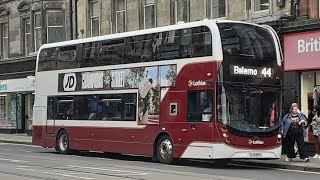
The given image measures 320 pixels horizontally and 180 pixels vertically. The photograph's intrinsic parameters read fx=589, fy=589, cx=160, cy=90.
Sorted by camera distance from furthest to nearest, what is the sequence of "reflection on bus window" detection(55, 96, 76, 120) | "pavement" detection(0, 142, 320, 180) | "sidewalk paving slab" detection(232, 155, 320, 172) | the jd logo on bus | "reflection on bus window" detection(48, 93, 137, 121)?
"reflection on bus window" detection(55, 96, 76, 120) → the jd logo on bus → "reflection on bus window" detection(48, 93, 137, 121) → "sidewalk paving slab" detection(232, 155, 320, 172) → "pavement" detection(0, 142, 320, 180)

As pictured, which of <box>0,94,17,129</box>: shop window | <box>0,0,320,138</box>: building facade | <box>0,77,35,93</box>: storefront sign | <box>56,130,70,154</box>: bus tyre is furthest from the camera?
<box>0,94,17,129</box>: shop window

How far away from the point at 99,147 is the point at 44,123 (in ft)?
12.8

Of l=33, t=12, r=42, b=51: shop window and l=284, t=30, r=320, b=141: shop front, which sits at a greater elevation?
l=33, t=12, r=42, b=51: shop window

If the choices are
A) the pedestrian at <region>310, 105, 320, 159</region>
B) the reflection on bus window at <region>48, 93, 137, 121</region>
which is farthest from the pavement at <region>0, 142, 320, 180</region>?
the pedestrian at <region>310, 105, 320, 159</region>

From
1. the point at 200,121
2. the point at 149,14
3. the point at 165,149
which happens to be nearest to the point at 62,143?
the point at 165,149

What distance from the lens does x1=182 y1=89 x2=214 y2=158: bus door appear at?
1681 cm

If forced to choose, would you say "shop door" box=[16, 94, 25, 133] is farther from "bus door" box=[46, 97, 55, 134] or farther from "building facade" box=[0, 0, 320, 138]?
"bus door" box=[46, 97, 55, 134]

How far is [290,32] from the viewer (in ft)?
71.3

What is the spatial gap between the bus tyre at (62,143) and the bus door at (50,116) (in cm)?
54

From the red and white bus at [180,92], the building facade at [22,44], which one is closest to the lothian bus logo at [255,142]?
the red and white bus at [180,92]

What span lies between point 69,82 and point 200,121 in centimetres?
705

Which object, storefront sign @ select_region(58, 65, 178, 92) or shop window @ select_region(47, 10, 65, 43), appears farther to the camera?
shop window @ select_region(47, 10, 65, 43)

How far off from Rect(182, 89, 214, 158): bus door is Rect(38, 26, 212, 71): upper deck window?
1215 millimetres

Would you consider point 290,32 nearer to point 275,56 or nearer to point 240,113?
point 275,56
